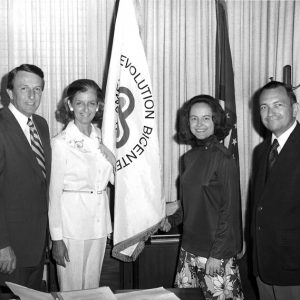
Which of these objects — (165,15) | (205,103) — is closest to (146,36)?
(165,15)

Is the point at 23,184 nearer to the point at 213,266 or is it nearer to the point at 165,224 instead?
the point at 165,224

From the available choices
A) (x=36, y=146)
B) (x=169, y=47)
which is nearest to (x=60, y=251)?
(x=36, y=146)

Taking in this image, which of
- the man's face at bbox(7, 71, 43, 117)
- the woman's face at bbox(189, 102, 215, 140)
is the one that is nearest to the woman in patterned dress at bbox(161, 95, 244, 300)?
the woman's face at bbox(189, 102, 215, 140)

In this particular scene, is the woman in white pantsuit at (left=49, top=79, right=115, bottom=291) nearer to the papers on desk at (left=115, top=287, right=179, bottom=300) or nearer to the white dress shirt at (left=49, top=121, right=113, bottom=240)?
the white dress shirt at (left=49, top=121, right=113, bottom=240)

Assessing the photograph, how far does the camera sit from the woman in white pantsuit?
7.64ft

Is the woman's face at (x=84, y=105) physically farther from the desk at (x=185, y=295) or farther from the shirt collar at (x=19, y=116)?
the desk at (x=185, y=295)

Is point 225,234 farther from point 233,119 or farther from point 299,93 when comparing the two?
point 299,93

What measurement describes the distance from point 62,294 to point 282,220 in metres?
1.08

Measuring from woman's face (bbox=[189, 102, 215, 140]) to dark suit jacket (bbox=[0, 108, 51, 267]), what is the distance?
35.6 inches

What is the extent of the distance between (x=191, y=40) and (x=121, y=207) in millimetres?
1702

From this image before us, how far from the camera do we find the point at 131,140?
2648mm

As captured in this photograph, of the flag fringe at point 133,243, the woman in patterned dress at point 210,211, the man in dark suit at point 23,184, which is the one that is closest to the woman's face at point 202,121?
the woman in patterned dress at point 210,211

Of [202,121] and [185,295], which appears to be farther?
[202,121]

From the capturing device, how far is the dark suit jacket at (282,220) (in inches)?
77.2
